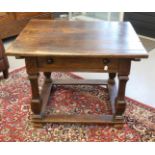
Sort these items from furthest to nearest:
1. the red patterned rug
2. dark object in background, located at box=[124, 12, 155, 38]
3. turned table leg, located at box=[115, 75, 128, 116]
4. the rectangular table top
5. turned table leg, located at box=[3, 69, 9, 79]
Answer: dark object in background, located at box=[124, 12, 155, 38] → turned table leg, located at box=[3, 69, 9, 79] → the red patterned rug → turned table leg, located at box=[115, 75, 128, 116] → the rectangular table top

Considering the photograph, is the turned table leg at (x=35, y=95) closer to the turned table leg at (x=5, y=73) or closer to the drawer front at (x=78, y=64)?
the drawer front at (x=78, y=64)

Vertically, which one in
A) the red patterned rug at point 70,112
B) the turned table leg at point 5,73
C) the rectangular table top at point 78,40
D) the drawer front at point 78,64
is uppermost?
the rectangular table top at point 78,40

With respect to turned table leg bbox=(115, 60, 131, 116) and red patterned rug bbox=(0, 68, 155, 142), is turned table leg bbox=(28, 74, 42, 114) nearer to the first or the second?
red patterned rug bbox=(0, 68, 155, 142)

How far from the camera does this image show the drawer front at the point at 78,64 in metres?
1.35

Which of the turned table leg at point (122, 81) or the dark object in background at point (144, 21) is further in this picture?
the dark object in background at point (144, 21)

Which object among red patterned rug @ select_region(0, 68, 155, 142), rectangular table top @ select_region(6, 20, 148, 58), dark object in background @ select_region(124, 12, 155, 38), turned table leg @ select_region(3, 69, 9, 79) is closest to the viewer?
rectangular table top @ select_region(6, 20, 148, 58)

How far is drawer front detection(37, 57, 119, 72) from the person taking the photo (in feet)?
4.43

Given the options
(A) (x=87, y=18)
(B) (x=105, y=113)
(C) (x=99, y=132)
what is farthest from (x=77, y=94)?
(A) (x=87, y=18)

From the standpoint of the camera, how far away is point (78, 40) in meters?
1.45

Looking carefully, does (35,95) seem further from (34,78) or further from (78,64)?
(78,64)

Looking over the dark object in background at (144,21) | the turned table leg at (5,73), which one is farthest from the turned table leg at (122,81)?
the dark object in background at (144,21)

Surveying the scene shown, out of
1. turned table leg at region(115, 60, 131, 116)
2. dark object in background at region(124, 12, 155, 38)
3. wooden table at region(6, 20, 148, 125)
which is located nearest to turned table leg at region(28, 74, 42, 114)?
wooden table at region(6, 20, 148, 125)

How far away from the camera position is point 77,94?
200 cm

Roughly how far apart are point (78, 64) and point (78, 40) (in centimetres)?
18
